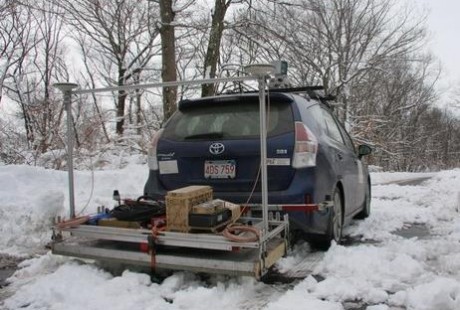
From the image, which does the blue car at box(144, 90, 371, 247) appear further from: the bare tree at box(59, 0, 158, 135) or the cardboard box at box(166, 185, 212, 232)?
the bare tree at box(59, 0, 158, 135)

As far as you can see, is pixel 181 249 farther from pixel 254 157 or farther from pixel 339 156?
pixel 339 156

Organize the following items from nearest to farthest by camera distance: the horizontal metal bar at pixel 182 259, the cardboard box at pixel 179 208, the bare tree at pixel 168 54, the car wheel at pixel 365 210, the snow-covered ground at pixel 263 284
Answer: the snow-covered ground at pixel 263 284 < the horizontal metal bar at pixel 182 259 < the cardboard box at pixel 179 208 < the car wheel at pixel 365 210 < the bare tree at pixel 168 54

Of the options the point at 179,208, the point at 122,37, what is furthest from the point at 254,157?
the point at 122,37

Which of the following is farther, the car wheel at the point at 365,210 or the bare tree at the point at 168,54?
the bare tree at the point at 168,54

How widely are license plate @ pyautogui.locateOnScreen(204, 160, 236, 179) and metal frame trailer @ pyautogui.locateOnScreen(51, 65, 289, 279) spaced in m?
0.53

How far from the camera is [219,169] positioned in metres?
5.09

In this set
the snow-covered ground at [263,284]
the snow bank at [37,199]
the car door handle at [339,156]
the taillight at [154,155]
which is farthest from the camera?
the snow bank at [37,199]

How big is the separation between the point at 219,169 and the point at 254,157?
0.39 metres

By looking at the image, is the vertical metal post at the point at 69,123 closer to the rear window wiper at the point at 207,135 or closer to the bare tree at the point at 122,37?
the rear window wiper at the point at 207,135

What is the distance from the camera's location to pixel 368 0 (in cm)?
3033

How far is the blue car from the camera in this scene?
16.0 feet

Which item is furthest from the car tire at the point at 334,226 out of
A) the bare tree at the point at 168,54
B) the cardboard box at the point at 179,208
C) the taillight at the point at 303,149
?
the bare tree at the point at 168,54

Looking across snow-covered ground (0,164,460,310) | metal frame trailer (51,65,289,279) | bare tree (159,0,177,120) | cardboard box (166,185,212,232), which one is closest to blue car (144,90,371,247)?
metal frame trailer (51,65,289,279)

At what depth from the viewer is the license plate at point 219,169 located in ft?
16.5
